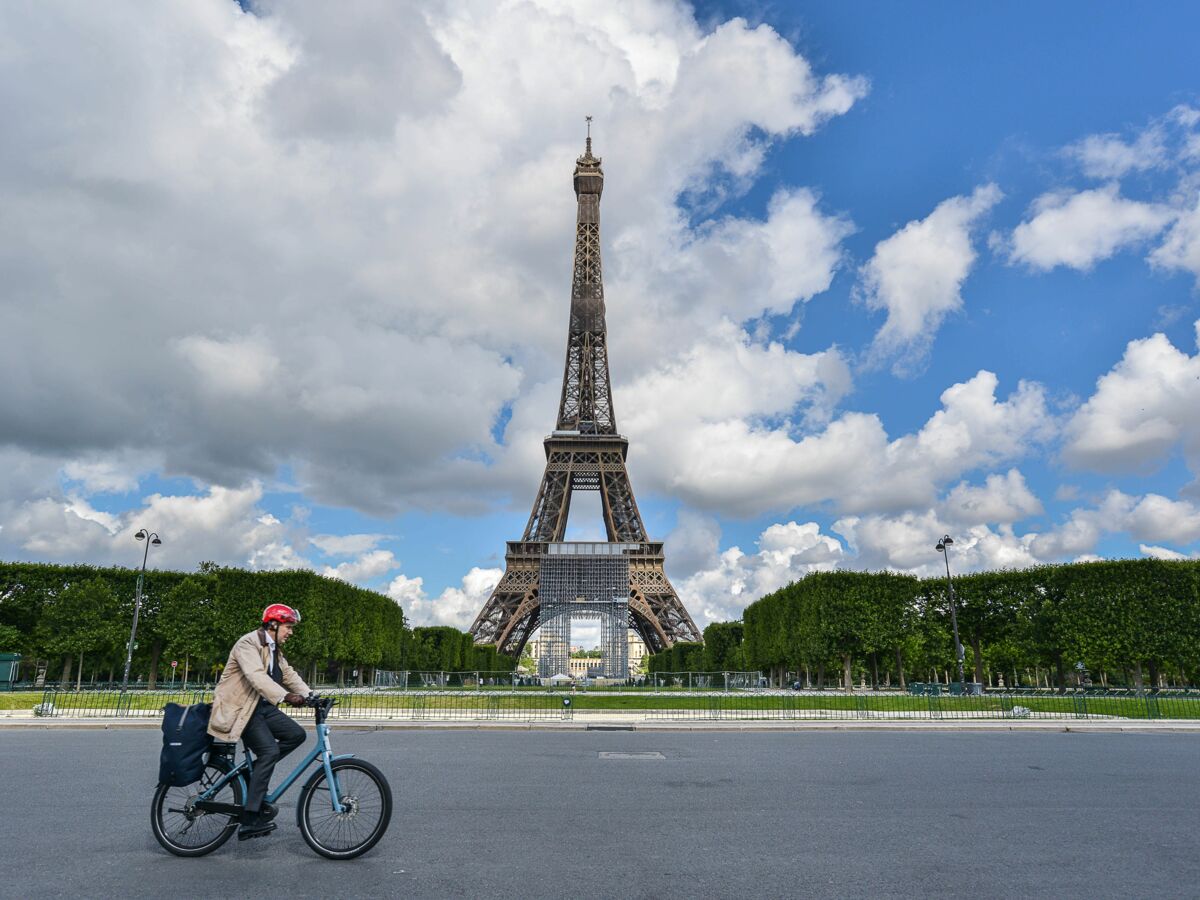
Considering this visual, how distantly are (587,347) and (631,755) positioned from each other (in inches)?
2469

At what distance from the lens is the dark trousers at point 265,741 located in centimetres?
565

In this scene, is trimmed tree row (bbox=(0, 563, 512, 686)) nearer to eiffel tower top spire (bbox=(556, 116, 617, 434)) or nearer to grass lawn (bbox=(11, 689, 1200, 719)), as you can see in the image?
grass lawn (bbox=(11, 689, 1200, 719))

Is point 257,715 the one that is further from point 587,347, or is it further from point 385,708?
point 587,347

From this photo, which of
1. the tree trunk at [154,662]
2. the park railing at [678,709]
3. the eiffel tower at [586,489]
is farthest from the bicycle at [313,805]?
the eiffel tower at [586,489]

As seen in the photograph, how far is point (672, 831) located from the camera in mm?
6738

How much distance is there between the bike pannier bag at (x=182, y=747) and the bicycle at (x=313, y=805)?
130 mm

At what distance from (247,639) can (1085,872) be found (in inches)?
244

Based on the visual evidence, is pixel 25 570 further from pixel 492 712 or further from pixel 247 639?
pixel 247 639

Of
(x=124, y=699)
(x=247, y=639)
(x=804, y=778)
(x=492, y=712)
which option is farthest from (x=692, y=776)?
(x=124, y=699)

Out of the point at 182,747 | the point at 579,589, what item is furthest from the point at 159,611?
the point at 182,747

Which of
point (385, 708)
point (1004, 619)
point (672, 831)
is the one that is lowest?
point (385, 708)

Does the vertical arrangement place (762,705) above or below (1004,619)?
below

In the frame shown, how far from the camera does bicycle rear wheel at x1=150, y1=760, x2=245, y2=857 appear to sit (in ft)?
19.0

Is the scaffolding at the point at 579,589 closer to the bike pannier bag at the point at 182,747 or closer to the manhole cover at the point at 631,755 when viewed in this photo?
the manhole cover at the point at 631,755
